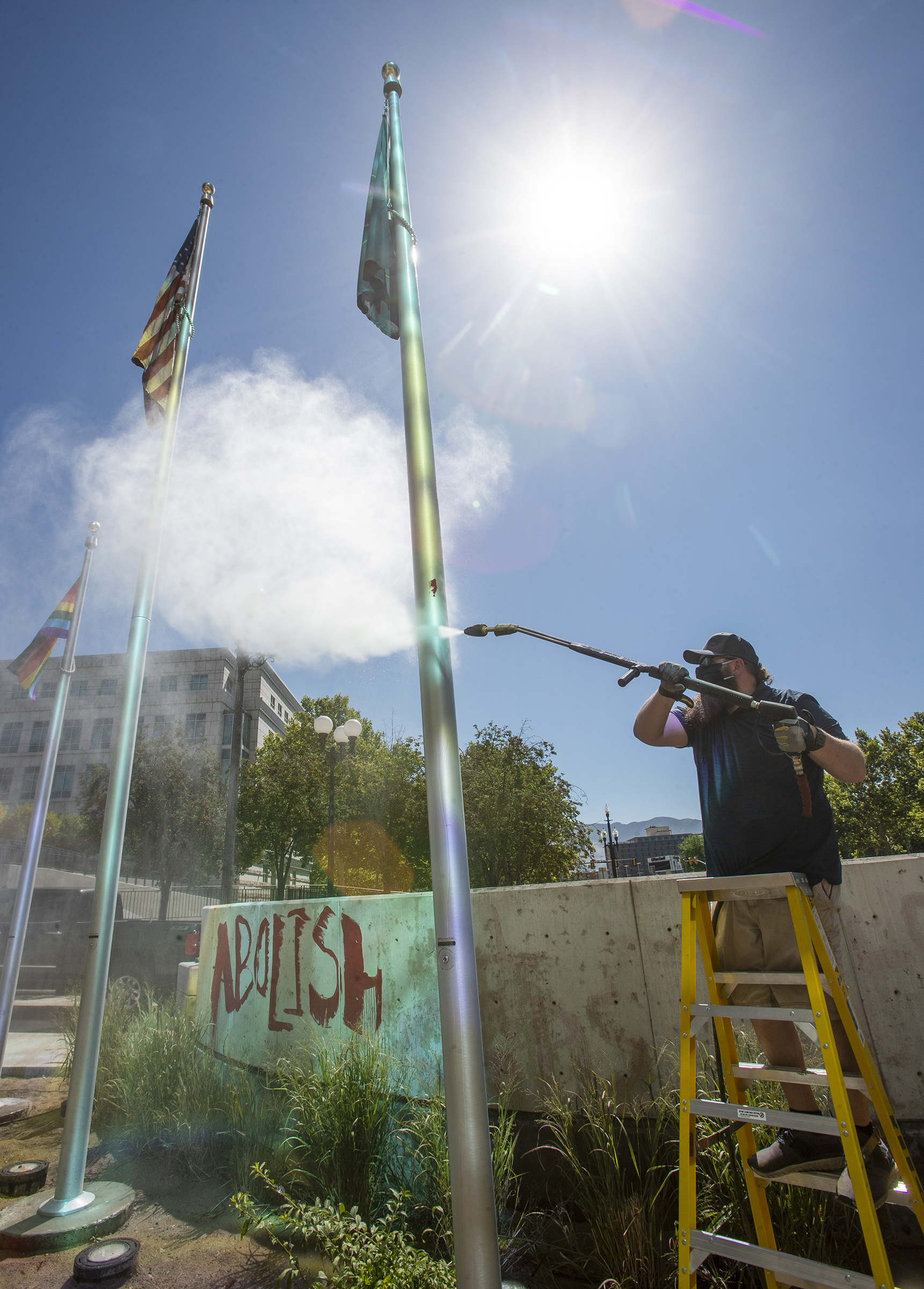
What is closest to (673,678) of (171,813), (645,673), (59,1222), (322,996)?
(645,673)

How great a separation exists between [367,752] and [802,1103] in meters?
31.4

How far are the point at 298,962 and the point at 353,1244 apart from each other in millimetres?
2796

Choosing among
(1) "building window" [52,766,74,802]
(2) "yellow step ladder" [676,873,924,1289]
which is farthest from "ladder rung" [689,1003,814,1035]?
(1) "building window" [52,766,74,802]

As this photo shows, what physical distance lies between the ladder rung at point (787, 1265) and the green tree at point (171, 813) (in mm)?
32385

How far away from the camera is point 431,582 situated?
2.62 m

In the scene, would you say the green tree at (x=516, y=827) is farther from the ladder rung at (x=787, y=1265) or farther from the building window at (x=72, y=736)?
the building window at (x=72, y=736)

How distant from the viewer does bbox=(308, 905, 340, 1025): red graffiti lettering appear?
482cm

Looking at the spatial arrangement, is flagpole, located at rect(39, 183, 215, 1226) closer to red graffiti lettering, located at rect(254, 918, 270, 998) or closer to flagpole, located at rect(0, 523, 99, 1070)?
red graffiti lettering, located at rect(254, 918, 270, 998)

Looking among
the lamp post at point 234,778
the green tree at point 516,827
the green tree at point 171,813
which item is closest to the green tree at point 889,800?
the green tree at point 516,827

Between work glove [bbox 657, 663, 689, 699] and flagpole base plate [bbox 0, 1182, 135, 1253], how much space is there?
4070 mm

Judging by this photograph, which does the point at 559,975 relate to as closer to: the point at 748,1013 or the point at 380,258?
the point at 748,1013

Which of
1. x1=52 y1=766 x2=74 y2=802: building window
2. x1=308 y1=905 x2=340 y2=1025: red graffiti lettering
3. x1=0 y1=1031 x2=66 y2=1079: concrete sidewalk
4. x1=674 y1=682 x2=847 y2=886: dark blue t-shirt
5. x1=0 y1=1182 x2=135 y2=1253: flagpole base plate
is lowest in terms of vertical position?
x1=0 y1=1182 x2=135 y2=1253: flagpole base plate

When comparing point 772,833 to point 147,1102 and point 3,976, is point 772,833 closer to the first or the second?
point 147,1102

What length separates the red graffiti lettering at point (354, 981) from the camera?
4.58 m
